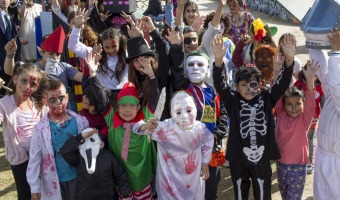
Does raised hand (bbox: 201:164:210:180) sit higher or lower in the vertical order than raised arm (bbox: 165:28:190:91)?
lower

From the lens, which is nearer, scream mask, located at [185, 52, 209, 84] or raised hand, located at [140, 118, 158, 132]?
raised hand, located at [140, 118, 158, 132]

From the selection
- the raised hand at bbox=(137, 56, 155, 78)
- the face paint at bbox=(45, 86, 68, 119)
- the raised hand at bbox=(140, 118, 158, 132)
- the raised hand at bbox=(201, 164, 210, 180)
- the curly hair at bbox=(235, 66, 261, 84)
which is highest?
the raised hand at bbox=(137, 56, 155, 78)

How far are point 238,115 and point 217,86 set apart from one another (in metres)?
0.33

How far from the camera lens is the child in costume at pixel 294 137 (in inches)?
163

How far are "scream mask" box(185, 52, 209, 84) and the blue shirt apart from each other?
109 centimetres

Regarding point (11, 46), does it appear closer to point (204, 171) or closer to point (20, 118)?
point (20, 118)

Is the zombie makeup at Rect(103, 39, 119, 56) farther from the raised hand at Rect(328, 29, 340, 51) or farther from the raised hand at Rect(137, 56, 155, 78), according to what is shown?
the raised hand at Rect(328, 29, 340, 51)

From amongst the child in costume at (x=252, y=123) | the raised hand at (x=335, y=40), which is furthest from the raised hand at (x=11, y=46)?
the raised hand at (x=335, y=40)

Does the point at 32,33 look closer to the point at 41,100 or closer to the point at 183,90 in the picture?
the point at 41,100

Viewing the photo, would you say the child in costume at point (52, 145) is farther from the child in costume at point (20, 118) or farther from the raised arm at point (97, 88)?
the child in costume at point (20, 118)

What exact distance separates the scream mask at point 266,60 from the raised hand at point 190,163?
1.39 m

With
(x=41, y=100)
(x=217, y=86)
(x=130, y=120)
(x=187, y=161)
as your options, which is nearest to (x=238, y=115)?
(x=217, y=86)

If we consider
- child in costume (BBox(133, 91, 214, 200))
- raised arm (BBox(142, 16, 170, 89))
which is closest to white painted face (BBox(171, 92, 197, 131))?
child in costume (BBox(133, 91, 214, 200))

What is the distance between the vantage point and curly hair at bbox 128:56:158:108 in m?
4.02
